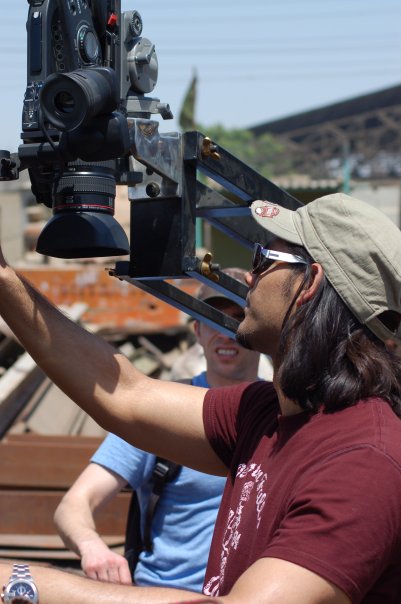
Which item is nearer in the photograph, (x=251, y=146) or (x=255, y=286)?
(x=255, y=286)

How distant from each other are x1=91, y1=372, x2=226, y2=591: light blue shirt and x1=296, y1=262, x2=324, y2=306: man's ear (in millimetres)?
1187

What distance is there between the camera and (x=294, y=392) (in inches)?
77.3

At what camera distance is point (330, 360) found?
1.97 metres

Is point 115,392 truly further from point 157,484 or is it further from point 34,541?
point 34,541

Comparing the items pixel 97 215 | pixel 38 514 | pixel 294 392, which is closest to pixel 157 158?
pixel 97 215

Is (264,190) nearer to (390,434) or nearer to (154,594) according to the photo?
(390,434)

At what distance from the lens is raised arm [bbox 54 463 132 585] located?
2.81 m

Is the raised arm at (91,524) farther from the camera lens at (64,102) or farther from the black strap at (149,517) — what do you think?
the camera lens at (64,102)

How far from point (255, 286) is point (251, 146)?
61.0 m

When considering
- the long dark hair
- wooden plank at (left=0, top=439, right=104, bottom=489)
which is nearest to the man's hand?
the long dark hair

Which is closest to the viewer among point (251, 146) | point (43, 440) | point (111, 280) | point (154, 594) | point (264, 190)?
point (154, 594)

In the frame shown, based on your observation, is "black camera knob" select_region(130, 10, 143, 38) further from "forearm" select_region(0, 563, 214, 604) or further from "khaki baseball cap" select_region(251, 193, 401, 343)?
"forearm" select_region(0, 563, 214, 604)

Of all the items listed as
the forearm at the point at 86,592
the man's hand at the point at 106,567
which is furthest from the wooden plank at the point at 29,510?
the forearm at the point at 86,592

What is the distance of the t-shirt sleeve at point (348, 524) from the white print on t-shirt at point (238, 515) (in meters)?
0.21
